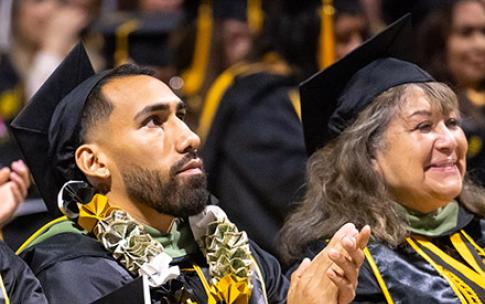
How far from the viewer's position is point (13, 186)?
398 cm

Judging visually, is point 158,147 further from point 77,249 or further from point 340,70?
point 340,70

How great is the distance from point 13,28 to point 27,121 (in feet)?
9.15

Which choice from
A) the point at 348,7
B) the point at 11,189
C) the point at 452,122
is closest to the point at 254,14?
the point at 348,7

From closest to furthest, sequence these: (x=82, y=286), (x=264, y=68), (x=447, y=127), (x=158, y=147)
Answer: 1. (x=82, y=286)
2. (x=158, y=147)
3. (x=447, y=127)
4. (x=264, y=68)

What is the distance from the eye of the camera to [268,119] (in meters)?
5.67

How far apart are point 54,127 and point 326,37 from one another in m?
2.10

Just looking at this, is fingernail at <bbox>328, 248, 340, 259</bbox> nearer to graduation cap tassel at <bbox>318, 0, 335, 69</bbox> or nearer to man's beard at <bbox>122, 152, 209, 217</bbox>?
man's beard at <bbox>122, 152, 209, 217</bbox>

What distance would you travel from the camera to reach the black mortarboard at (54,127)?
12.5 feet

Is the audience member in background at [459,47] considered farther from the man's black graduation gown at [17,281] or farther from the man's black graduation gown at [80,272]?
the man's black graduation gown at [17,281]

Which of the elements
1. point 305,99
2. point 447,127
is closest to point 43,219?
point 305,99

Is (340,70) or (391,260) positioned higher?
(340,70)

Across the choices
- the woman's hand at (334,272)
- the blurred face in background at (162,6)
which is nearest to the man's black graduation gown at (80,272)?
the woman's hand at (334,272)

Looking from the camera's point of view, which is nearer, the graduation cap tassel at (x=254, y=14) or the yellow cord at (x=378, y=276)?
the yellow cord at (x=378, y=276)

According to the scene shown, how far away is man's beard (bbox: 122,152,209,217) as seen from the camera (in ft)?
12.2
